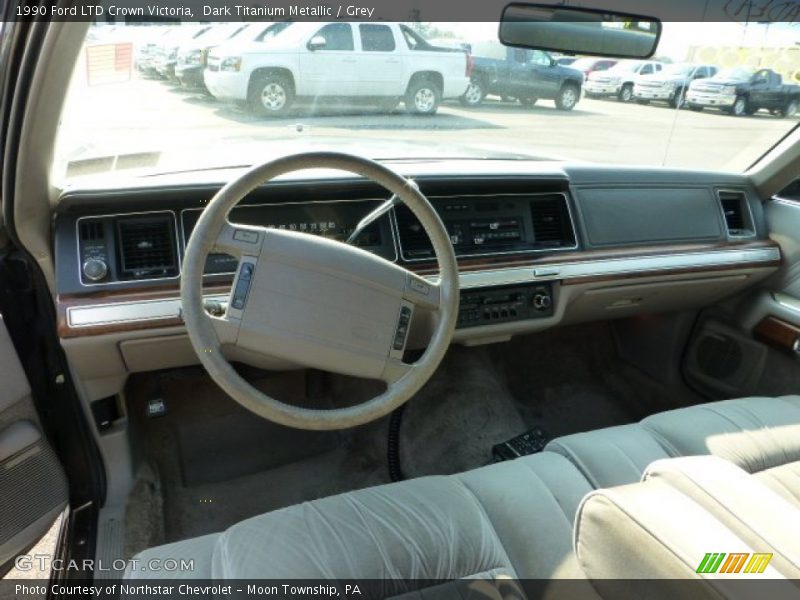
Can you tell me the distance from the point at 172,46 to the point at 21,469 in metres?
1.38

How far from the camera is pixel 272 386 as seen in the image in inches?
102

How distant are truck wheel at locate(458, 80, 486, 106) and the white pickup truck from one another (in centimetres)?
4

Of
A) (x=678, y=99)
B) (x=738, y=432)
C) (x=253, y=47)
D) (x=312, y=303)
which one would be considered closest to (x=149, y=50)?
(x=253, y=47)

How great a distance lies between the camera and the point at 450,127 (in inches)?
90.2

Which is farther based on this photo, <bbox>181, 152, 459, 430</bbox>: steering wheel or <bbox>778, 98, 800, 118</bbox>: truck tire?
<bbox>778, 98, 800, 118</bbox>: truck tire

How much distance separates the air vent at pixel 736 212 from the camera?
107 inches

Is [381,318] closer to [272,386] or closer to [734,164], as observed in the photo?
[272,386]

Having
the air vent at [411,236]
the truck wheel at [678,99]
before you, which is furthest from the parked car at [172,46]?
the truck wheel at [678,99]

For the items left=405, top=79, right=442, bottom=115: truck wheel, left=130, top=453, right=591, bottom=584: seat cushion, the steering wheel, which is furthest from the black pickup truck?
left=130, top=453, right=591, bottom=584: seat cushion

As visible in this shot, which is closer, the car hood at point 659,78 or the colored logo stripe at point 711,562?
the colored logo stripe at point 711,562

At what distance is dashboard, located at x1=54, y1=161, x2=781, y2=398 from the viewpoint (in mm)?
1782

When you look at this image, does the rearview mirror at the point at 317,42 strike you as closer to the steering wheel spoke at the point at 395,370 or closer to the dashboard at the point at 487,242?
the dashboard at the point at 487,242

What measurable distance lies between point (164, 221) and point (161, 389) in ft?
2.71

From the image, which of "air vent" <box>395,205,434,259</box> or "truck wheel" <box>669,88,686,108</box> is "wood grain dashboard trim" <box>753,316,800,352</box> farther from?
"air vent" <box>395,205,434,259</box>
